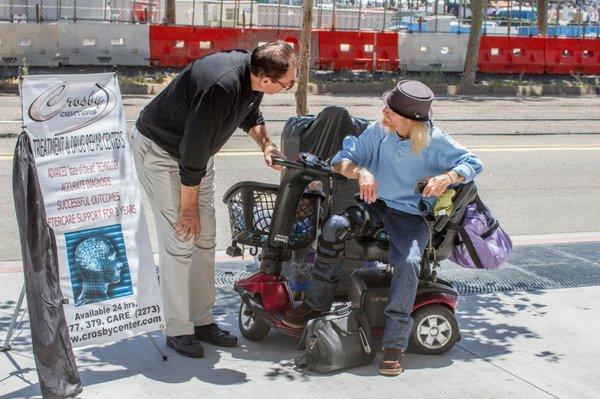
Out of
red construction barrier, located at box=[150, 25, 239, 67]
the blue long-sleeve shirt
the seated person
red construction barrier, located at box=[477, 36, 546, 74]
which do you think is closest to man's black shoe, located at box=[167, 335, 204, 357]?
the seated person

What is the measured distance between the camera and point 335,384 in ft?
17.5

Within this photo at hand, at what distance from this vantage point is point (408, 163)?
18.6 ft

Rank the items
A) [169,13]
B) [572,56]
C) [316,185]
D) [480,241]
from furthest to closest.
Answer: [572,56] → [169,13] → [316,185] → [480,241]

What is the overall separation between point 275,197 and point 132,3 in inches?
755

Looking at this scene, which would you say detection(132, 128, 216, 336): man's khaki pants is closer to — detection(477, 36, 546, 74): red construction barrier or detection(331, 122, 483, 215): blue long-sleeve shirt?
detection(331, 122, 483, 215): blue long-sleeve shirt

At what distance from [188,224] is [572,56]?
74.1 feet

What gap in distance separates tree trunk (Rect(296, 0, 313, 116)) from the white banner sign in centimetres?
363

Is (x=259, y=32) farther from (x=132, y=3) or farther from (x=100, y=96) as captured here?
(x=100, y=96)

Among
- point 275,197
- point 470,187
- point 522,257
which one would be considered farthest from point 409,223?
point 522,257

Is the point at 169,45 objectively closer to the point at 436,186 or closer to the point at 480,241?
the point at 480,241

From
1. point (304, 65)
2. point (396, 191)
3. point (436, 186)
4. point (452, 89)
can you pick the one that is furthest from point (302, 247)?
point (452, 89)

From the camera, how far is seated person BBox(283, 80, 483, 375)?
549 centimetres

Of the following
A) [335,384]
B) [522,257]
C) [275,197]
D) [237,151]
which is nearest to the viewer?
[335,384]

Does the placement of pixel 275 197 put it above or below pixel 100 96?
below
